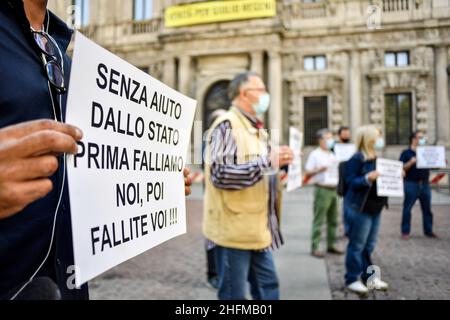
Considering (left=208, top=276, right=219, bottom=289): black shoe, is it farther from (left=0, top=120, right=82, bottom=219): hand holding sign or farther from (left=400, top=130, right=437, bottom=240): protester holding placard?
(left=0, top=120, right=82, bottom=219): hand holding sign

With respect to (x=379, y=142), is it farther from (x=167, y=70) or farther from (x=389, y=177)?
(x=167, y=70)

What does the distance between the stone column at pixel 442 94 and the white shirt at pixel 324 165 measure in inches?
170

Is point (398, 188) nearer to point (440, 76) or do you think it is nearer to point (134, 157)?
point (440, 76)

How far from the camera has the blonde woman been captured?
3.87 meters

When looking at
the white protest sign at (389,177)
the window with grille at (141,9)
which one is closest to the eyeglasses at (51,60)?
the window with grille at (141,9)

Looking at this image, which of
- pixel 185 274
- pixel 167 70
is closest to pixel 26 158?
pixel 185 274

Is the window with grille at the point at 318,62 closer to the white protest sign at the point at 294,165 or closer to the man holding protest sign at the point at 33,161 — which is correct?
the white protest sign at the point at 294,165

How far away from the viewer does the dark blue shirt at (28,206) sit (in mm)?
1035

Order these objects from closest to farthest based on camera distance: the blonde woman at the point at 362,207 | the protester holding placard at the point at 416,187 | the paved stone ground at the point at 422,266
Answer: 1. the paved stone ground at the point at 422,266
2. the protester holding placard at the point at 416,187
3. the blonde woman at the point at 362,207

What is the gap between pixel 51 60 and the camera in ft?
3.98

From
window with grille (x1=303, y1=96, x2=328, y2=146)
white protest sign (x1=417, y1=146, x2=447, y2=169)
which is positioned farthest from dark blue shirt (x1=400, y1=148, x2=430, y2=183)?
window with grille (x1=303, y1=96, x2=328, y2=146)

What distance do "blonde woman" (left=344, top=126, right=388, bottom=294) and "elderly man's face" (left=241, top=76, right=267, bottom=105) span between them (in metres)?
1.42

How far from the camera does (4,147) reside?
2.50 ft
